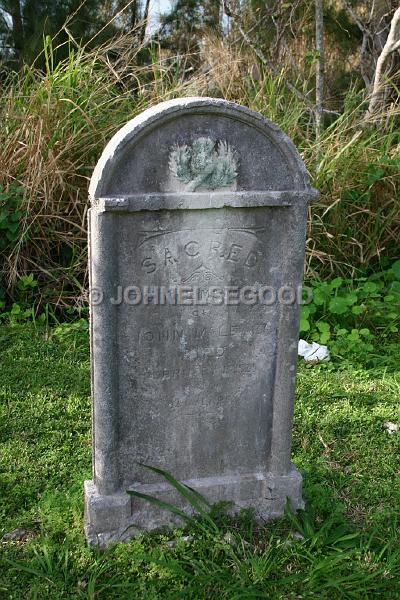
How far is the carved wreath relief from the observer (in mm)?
2336

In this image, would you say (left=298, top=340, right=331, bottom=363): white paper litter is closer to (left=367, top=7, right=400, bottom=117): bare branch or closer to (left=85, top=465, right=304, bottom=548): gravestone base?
(left=85, top=465, right=304, bottom=548): gravestone base

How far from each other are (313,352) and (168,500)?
Answer: 6.41 feet

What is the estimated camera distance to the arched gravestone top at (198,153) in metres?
2.25

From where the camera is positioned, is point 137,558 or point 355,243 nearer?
point 137,558

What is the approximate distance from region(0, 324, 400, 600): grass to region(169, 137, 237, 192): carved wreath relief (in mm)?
1512

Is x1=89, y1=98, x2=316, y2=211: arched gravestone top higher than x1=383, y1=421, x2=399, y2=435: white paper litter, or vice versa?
x1=89, y1=98, x2=316, y2=211: arched gravestone top

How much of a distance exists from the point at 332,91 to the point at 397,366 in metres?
5.31

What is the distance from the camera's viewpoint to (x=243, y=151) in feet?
7.88

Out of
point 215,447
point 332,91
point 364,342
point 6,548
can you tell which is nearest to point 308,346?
point 364,342

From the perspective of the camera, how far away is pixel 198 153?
2.34m

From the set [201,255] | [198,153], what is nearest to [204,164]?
[198,153]

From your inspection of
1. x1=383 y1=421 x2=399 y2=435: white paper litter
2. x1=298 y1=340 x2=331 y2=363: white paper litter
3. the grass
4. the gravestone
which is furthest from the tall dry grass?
the gravestone

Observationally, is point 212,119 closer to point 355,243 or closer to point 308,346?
point 308,346

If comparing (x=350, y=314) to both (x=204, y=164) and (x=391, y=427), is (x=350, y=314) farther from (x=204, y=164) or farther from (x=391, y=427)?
Answer: (x=204, y=164)
